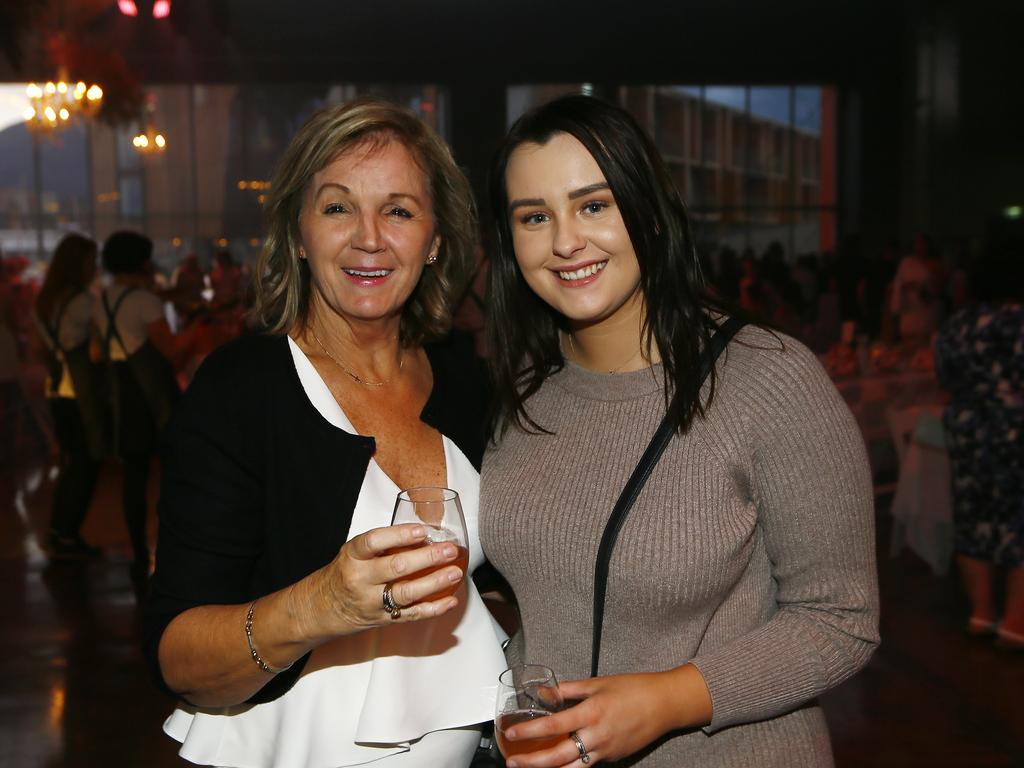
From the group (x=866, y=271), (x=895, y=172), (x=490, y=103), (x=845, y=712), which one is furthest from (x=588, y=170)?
(x=895, y=172)

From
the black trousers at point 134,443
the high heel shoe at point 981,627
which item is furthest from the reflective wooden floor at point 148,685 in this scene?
the black trousers at point 134,443

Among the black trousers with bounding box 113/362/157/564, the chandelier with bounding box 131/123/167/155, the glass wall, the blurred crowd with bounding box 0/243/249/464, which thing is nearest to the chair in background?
the blurred crowd with bounding box 0/243/249/464

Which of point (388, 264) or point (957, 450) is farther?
point (957, 450)

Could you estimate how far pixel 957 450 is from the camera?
16.6 ft

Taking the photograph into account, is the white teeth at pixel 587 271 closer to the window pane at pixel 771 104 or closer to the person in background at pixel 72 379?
the person in background at pixel 72 379

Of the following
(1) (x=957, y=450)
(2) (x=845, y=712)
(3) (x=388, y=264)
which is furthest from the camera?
(1) (x=957, y=450)

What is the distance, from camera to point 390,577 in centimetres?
133

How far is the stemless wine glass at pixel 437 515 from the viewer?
4.59 feet

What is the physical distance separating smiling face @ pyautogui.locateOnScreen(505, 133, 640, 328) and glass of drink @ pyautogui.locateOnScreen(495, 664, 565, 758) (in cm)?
63

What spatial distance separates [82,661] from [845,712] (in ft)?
10.8

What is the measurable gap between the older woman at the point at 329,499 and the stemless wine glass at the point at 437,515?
0.12 feet

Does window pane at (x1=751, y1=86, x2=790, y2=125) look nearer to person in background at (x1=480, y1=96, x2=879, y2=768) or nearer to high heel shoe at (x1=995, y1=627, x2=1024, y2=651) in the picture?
high heel shoe at (x1=995, y1=627, x2=1024, y2=651)

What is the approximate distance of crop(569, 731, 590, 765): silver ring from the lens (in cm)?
145

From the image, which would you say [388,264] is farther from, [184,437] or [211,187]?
[211,187]
